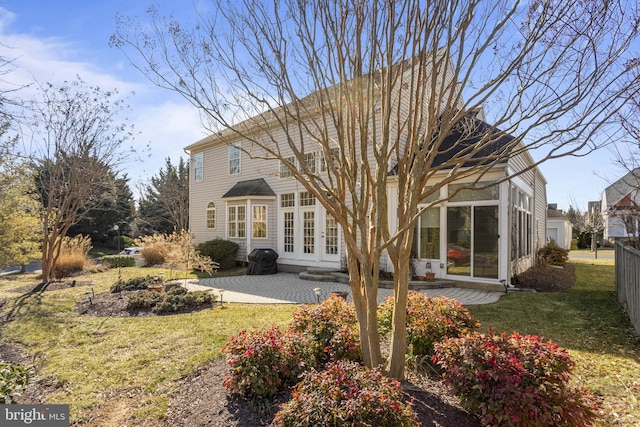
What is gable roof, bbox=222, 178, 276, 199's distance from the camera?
1438 centimetres

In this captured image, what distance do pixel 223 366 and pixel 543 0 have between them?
4979 millimetres

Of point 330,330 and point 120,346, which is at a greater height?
point 330,330

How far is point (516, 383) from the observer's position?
8.19 feet

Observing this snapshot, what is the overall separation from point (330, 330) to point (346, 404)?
1.53 meters

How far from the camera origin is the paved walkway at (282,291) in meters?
8.33

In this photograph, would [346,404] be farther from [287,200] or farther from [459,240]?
[287,200]

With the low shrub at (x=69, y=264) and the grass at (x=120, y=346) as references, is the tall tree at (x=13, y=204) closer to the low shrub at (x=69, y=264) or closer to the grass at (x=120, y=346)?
the low shrub at (x=69, y=264)

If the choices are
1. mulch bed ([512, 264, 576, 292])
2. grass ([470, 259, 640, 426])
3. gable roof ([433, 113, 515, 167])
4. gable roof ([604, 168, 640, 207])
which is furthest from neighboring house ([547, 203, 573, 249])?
gable roof ([433, 113, 515, 167])

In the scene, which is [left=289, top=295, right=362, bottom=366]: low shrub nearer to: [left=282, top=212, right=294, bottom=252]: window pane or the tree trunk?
the tree trunk

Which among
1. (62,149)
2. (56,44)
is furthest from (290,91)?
(62,149)

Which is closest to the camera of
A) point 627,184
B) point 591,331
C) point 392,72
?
point 392,72

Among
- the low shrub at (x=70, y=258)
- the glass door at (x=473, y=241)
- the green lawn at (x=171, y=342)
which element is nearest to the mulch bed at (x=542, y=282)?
the green lawn at (x=171, y=342)

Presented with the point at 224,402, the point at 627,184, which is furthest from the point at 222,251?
the point at 627,184

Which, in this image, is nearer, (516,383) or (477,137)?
(516,383)
